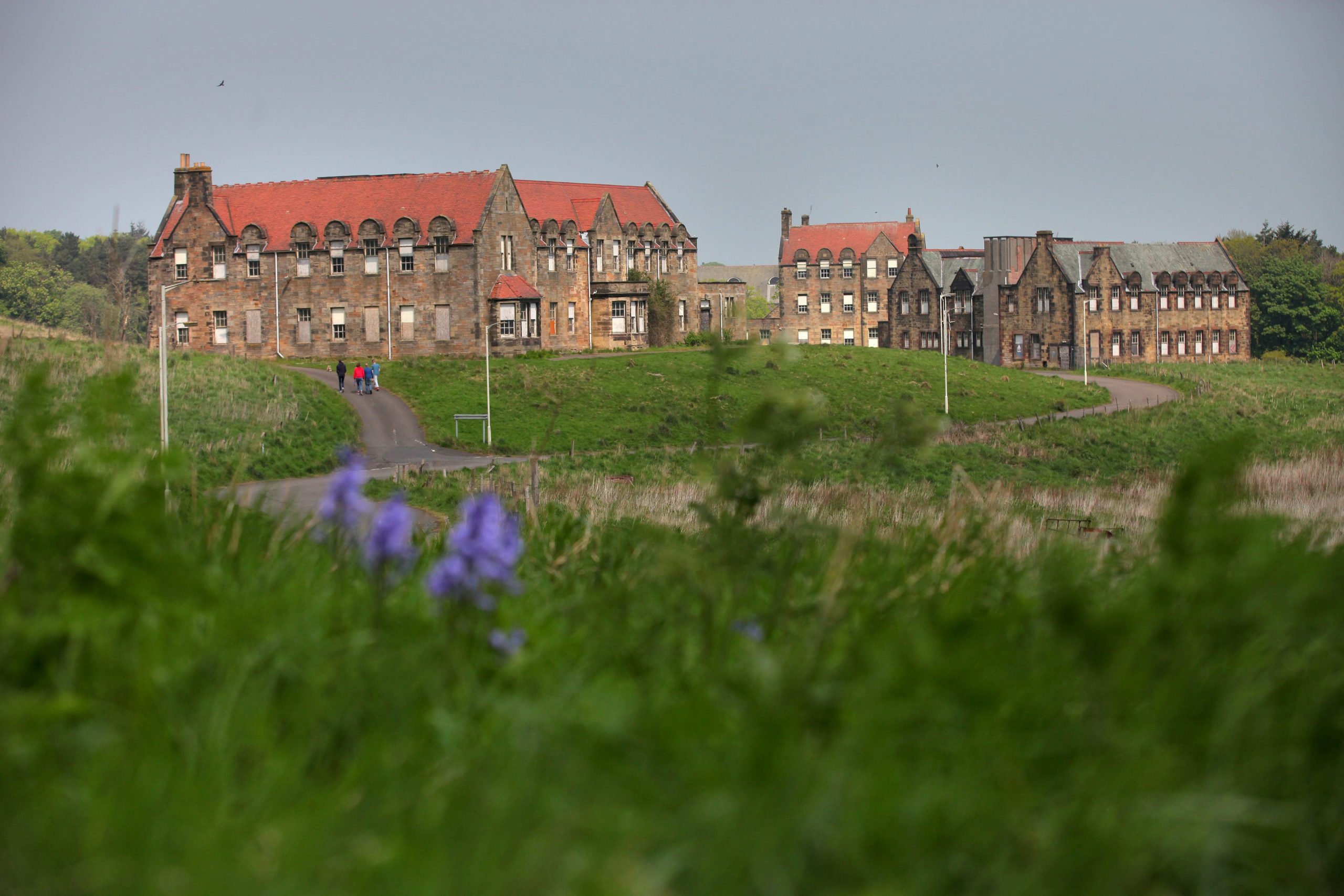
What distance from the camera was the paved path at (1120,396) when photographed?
54.2 metres

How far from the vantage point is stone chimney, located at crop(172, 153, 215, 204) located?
70312 millimetres

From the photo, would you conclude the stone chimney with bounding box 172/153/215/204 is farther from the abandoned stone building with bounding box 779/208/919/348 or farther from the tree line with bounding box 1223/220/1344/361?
the tree line with bounding box 1223/220/1344/361

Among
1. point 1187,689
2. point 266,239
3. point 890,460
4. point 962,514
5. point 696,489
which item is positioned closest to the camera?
point 1187,689

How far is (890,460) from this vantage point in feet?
18.3

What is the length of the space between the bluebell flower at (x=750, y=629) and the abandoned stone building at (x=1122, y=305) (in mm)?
86940

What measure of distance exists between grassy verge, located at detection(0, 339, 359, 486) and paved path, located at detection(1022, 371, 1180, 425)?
28.6m

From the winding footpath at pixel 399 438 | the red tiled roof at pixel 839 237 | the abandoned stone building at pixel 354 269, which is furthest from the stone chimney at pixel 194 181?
the red tiled roof at pixel 839 237

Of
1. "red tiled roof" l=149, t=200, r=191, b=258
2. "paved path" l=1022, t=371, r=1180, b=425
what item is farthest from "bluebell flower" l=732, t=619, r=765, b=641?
"red tiled roof" l=149, t=200, r=191, b=258

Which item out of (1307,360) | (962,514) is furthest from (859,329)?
(962,514)

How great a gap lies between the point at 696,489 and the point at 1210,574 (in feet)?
58.8

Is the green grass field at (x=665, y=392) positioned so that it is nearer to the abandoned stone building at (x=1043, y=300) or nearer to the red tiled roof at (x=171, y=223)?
the red tiled roof at (x=171, y=223)

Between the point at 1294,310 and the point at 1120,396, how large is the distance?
149 ft

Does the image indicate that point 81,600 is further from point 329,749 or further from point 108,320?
point 108,320

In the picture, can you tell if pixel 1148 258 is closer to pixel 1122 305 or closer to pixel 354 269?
pixel 1122 305
